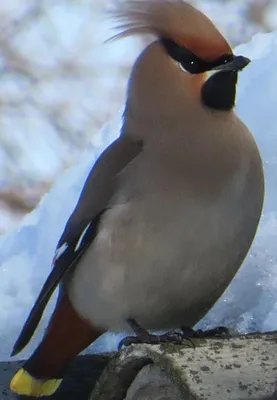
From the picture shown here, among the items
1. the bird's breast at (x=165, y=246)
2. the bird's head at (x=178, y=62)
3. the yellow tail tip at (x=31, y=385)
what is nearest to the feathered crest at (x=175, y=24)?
the bird's head at (x=178, y=62)

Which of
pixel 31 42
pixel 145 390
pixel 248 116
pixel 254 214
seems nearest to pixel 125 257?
pixel 254 214

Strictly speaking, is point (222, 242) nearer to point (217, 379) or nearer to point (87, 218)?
point (87, 218)

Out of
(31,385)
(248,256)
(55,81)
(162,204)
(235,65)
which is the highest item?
(55,81)

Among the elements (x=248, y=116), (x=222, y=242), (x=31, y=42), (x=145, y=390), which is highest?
(x=31, y=42)

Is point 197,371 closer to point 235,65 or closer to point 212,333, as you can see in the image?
point 212,333

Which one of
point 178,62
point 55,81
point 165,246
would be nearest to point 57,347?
point 165,246

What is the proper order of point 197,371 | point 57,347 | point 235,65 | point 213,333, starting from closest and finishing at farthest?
point 197,371 < point 235,65 < point 213,333 < point 57,347
